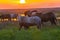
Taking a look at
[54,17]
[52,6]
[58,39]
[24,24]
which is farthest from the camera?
[54,17]

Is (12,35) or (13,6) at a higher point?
(13,6)

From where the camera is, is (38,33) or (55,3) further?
(55,3)

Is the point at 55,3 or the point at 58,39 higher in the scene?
the point at 55,3

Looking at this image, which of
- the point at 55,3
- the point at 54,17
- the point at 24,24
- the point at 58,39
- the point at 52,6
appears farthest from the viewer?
the point at 54,17

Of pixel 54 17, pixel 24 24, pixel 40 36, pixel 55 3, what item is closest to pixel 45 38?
pixel 40 36

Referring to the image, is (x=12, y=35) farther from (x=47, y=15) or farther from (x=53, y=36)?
(x=47, y=15)

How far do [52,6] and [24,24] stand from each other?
1893 millimetres

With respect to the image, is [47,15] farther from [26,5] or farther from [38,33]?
[38,33]

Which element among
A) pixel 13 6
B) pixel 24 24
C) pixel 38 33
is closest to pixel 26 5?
pixel 13 6

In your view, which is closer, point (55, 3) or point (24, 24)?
point (55, 3)

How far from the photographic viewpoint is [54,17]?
12266 millimetres

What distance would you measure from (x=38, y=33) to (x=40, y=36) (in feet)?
0.53

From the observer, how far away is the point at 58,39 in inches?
163

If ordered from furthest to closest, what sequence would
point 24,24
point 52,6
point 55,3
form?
point 24,24 → point 52,6 → point 55,3
